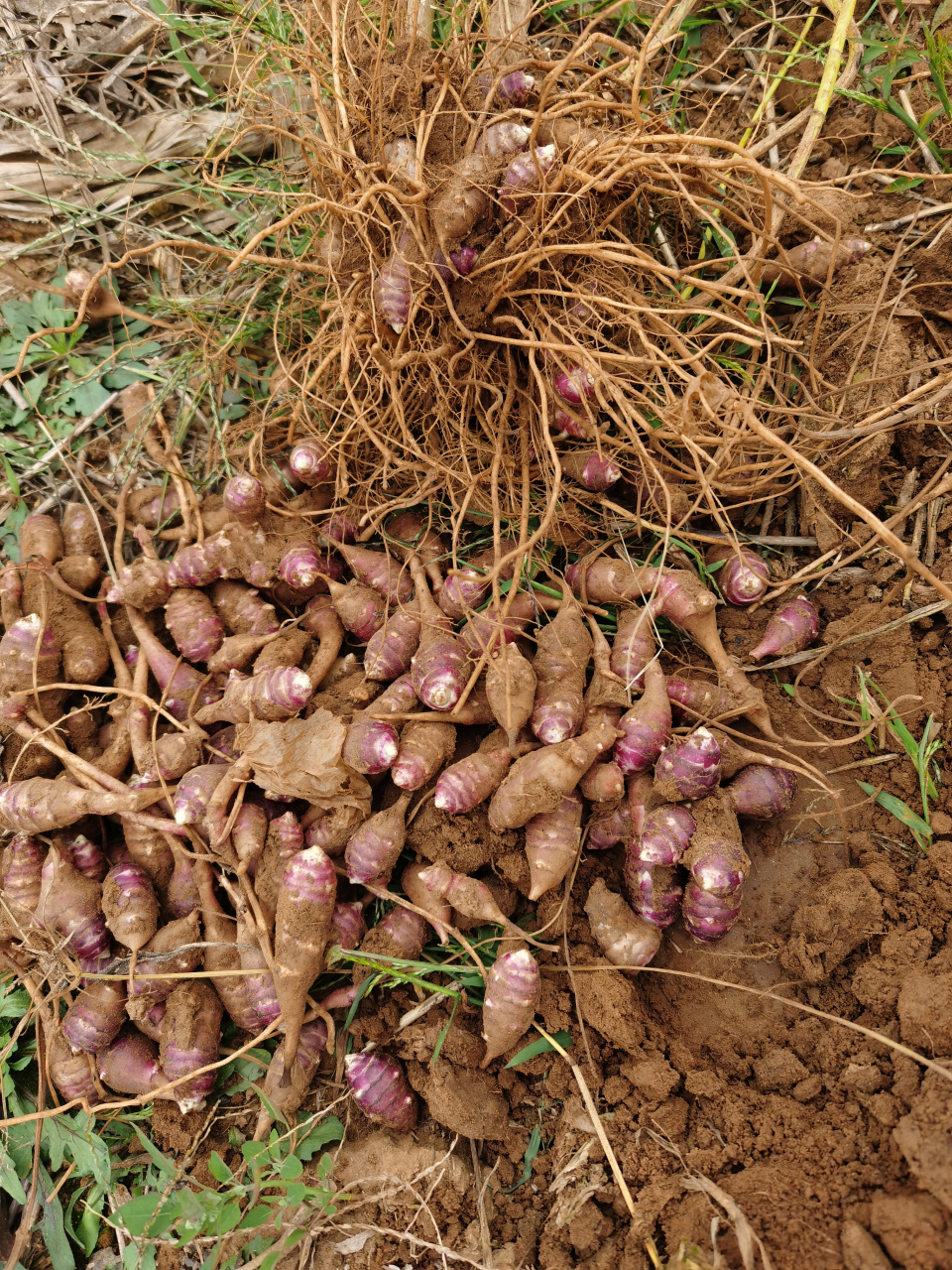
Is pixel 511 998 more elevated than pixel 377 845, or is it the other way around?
pixel 377 845

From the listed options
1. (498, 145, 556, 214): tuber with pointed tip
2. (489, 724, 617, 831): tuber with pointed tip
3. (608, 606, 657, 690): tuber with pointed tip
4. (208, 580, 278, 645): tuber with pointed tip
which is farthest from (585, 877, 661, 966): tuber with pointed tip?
(498, 145, 556, 214): tuber with pointed tip

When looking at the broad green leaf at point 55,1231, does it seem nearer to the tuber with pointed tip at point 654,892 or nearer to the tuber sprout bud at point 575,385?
the tuber with pointed tip at point 654,892

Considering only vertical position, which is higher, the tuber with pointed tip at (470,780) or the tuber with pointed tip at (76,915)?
the tuber with pointed tip at (470,780)

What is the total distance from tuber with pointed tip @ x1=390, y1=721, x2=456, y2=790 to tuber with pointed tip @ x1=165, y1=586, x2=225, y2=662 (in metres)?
0.55

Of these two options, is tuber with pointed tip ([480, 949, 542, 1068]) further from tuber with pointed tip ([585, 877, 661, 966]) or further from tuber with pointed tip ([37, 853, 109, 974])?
tuber with pointed tip ([37, 853, 109, 974])

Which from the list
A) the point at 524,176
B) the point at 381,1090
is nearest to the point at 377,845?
the point at 381,1090

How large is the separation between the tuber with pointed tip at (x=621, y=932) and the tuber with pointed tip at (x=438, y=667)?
0.50m

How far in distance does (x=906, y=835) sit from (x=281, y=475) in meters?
1.61

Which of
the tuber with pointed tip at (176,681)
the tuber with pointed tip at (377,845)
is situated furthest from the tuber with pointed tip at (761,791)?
the tuber with pointed tip at (176,681)

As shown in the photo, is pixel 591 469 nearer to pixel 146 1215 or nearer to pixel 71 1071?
pixel 146 1215

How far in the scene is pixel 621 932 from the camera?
4.75 ft

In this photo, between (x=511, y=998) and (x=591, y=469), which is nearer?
(x=511, y=998)

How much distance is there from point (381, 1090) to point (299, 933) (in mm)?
333

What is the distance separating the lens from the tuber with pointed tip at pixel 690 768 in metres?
1.41
